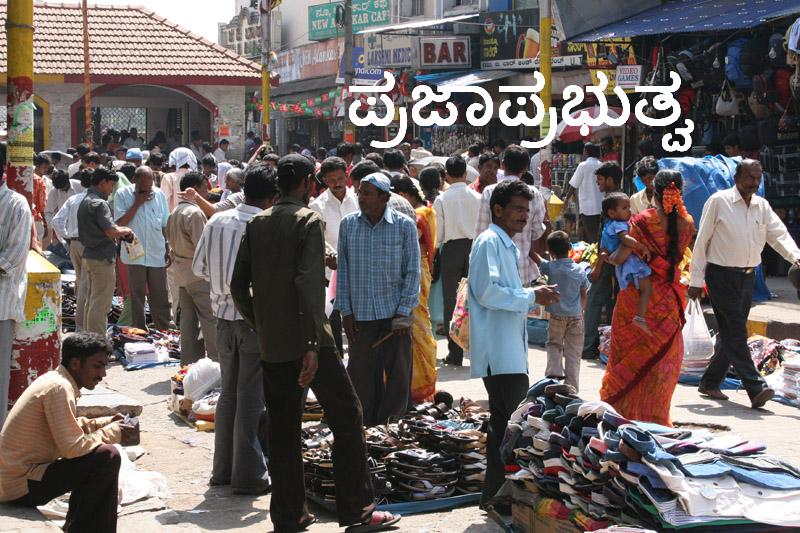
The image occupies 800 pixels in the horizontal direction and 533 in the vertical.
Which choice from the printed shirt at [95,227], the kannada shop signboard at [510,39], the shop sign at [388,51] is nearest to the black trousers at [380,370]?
the printed shirt at [95,227]

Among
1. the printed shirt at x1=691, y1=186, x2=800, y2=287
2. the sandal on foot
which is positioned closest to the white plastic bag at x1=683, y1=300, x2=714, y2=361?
the printed shirt at x1=691, y1=186, x2=800, y2=287

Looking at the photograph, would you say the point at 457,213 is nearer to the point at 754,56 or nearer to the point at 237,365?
the point at 237,365

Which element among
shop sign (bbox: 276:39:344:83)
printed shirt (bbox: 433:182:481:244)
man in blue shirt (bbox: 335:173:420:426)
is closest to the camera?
man in blue shirt (bbox: 335:173:420:426)

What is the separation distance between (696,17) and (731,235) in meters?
9.03

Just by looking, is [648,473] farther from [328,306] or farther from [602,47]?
[602,47]

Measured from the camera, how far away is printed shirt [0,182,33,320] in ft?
23.2

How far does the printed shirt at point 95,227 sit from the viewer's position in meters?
11.6

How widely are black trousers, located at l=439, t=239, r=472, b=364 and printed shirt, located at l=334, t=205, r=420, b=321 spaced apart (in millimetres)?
3486

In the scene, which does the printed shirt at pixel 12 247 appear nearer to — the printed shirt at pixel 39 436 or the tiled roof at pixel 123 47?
the printed shirt at pixel 39 436

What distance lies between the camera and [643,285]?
313 inches

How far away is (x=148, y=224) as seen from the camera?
40.7 ft

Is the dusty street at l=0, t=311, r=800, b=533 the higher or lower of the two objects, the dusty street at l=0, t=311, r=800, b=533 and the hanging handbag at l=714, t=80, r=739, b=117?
the lower

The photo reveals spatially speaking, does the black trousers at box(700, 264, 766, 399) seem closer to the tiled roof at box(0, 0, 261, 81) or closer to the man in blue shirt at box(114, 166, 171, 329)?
the man in blue shirt at box(114, 166, 171, 329)

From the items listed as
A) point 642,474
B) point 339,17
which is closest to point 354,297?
point 642,474
